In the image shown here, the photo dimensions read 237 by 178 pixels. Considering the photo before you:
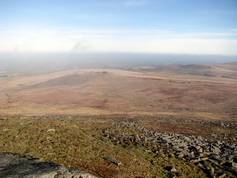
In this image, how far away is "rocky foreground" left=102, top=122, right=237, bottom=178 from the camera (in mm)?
19672

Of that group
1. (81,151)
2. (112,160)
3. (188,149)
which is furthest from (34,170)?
(188,149)

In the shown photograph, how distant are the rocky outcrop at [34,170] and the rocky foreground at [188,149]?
274 inches

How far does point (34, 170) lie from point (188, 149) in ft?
42.9

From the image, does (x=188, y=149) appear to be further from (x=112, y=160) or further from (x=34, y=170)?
(x=34, y=170)

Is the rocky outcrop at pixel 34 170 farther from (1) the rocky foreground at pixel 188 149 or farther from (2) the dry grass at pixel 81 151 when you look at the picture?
(1) the rocky foreground at pixel 188 149

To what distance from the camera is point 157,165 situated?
1920 cm

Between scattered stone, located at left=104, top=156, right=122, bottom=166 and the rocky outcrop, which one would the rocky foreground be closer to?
scattered stone, located at left=104, top=156, right=122, bottom=166

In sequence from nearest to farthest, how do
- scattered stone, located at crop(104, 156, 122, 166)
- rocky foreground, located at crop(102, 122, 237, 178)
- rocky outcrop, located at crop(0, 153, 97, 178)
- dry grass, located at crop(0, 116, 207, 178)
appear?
rocky outcrop, located at crop(0, 153, 97, 178) < dry grass, located at crop(0, 116, 207, 178) < scattered stone, located at crop(104, 156, 122, 166) < rocky foreground, located at crop(102, 122, 237, 178)

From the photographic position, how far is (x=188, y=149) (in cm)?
2331

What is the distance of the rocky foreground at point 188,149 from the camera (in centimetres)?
1967

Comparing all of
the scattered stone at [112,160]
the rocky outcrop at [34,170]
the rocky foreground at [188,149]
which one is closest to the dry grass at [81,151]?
the scattered stone at [112,160]

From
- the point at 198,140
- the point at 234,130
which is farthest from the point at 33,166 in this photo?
the point at 234,130

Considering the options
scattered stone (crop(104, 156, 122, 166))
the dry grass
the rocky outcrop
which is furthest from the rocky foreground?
the rocky outcrop

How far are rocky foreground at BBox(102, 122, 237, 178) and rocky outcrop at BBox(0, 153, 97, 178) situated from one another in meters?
6.97
